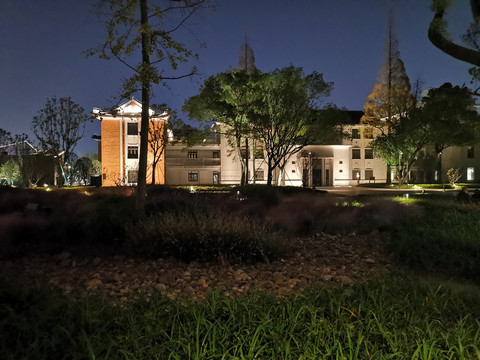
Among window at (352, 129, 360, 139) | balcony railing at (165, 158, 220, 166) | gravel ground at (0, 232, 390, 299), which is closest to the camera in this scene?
gravel ground at (0, 232, 390, 299)

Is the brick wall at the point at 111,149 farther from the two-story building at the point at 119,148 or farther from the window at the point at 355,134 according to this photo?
the window at the point at 355,134

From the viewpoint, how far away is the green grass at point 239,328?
2.71 meters

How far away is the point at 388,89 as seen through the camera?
4284 cm

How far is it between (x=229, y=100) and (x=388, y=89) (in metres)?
22.2

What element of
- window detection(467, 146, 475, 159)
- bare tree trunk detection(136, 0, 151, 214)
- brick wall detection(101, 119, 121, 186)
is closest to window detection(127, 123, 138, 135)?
brick wall detection(101, 119, 121, 186)

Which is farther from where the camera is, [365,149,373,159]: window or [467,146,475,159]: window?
[365,149,373,159]: window

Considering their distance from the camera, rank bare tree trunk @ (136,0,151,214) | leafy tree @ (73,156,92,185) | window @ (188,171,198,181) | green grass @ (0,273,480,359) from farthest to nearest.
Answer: leafy tree @ (73,156,92,185), window @ (188,171,198,181), bare tree trunk @ (136,0,151,214), green grass @ (0,273,480,359)

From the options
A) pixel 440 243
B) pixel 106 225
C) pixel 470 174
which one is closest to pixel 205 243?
pixel 106 225

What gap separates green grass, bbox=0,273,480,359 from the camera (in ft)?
8.89

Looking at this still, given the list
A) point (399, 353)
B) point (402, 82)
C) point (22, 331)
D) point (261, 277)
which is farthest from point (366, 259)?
point (402, 82)

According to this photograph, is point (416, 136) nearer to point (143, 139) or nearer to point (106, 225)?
point (143, 139)

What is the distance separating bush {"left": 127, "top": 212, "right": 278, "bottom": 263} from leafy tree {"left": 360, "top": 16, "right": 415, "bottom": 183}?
127 ft

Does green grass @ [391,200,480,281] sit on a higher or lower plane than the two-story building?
lower

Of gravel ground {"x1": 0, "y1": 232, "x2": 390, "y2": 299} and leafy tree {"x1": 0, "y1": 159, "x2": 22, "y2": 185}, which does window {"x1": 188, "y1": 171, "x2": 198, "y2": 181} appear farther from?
gravel ground {"x1": 0, "y1": 232, "x2": 390, "y2": 299}
